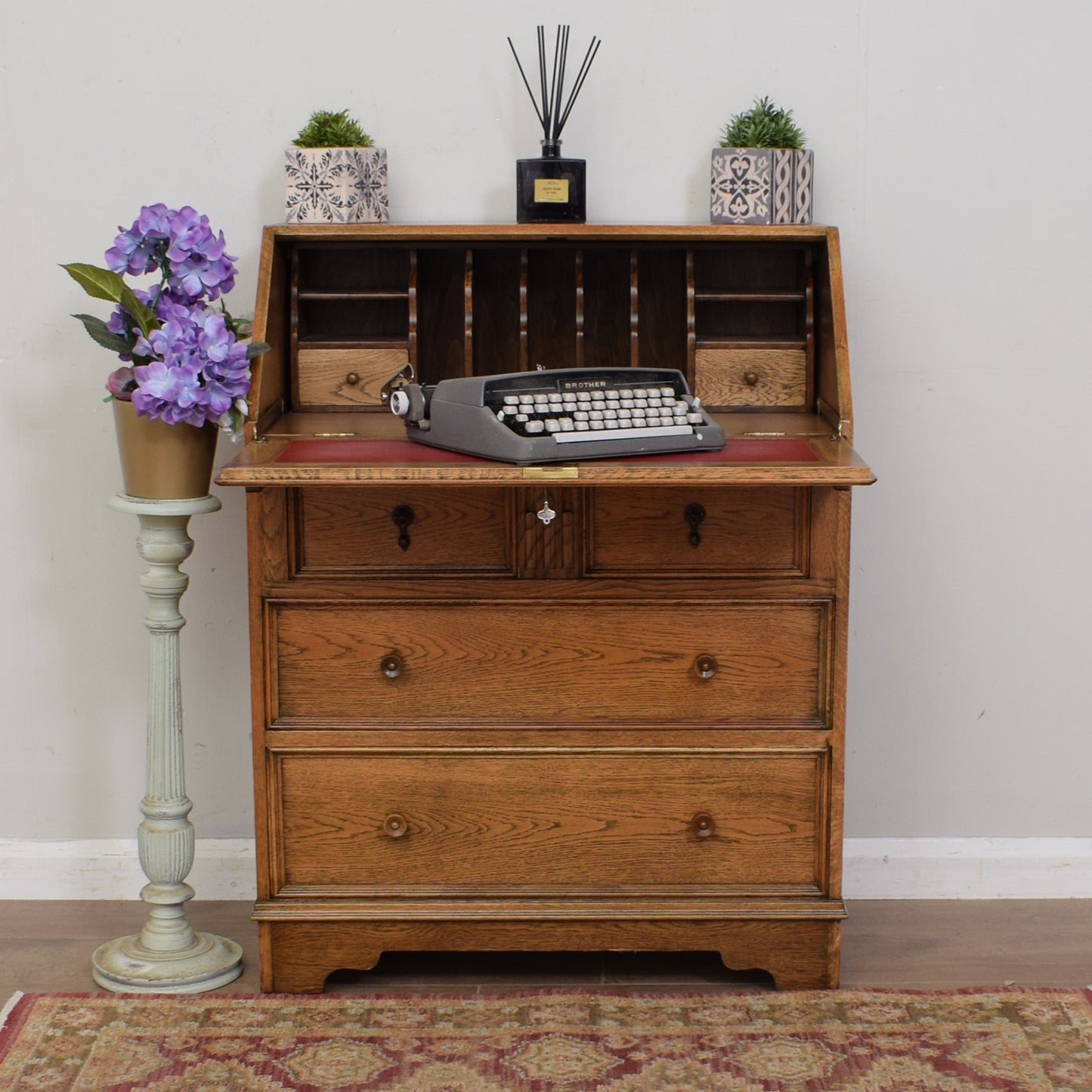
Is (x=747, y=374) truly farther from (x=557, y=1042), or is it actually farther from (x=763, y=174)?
(x=557, y=1042)

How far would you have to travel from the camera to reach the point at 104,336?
2479 mm

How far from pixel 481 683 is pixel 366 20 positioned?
1408mm

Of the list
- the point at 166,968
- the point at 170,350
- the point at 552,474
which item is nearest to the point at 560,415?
the point at 552,474

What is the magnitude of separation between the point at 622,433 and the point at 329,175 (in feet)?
2.85

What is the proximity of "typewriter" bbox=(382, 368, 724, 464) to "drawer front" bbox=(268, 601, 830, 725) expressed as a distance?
0.35 meters

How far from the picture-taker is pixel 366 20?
2840 millimetres

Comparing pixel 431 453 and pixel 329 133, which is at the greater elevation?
pixel 329 133

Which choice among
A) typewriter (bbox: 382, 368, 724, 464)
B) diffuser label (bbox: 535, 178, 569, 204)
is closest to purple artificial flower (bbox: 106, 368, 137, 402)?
typewriter (bbox: 382, 368, 724, 464)

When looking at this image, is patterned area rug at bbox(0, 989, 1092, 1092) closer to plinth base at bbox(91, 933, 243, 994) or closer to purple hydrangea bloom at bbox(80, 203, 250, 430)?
plinth base at bbox(91, 933, 243, 994)

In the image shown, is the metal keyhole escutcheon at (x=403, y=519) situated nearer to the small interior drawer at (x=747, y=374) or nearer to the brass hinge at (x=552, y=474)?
the brass hinge at (x=552, y=474)

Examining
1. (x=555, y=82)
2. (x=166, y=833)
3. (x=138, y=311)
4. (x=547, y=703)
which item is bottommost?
(x=166, y=833)

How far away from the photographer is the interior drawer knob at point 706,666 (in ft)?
8.24

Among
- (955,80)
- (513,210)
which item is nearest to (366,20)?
(513,210)

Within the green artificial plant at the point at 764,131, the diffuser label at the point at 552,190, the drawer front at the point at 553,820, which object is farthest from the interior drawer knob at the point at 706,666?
the green artificial plant at the point at 764,131
